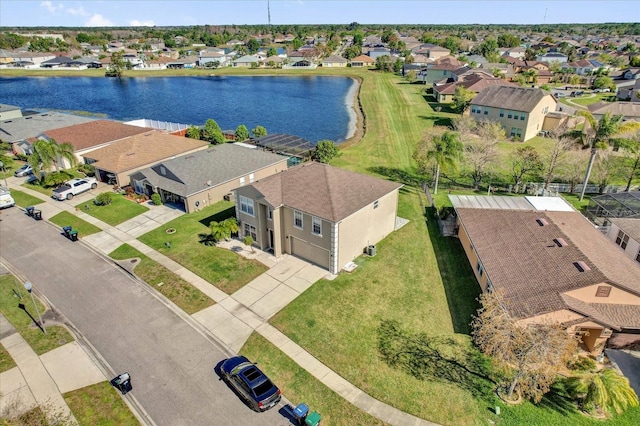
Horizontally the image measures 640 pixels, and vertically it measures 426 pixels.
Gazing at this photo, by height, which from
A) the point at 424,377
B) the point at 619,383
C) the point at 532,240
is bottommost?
the point at 424,377

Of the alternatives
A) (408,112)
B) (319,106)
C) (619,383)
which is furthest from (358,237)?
(319,106)

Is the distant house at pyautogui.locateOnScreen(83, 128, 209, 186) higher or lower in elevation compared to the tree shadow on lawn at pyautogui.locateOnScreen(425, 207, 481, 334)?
higher

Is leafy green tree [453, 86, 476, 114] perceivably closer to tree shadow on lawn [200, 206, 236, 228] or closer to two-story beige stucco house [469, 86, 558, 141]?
two-story beige stucco house [469, 86, 558, 141]

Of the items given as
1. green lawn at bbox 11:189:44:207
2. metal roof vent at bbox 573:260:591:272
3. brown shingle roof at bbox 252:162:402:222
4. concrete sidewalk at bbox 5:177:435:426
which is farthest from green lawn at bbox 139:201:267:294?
metal roof vent at bbox 573:260:591:272

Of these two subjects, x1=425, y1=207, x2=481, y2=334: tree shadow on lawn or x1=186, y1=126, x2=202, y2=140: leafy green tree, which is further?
x1=186, y1=126, x2=202, y2=140: leafy green tree

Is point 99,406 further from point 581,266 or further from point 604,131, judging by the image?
point 604,131

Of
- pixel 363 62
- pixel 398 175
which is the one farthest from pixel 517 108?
pixel 363 62

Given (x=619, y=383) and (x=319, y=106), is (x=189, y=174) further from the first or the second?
(x=319, y=106)
